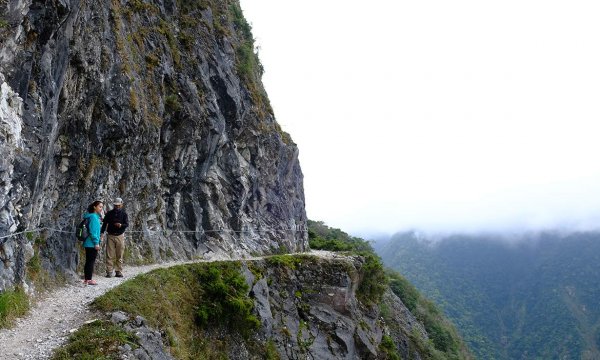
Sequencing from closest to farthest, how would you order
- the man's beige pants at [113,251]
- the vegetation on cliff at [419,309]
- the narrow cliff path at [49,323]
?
the narrow cliff path at [49,323], the man's beige pants at [113,251], the vegetation on cliff at [419,309]

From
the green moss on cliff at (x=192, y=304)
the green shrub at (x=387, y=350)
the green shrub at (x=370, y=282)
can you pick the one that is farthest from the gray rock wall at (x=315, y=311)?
the green moss on cliff at (x=192, y=304)

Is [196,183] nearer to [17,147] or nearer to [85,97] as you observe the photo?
[85,97]

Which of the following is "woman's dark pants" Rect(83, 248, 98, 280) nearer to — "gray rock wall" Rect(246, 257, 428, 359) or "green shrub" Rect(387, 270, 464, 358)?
"gray rock wall" Rect(246, 257, 428, 359)

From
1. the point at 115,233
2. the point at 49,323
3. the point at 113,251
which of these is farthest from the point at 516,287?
the point at 49,323

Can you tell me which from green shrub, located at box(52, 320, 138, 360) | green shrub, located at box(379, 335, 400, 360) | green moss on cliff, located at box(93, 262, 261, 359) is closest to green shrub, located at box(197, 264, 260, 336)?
green moss on cliff, located at box(93, 262, 261, 359)

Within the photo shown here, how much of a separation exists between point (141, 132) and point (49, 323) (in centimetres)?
1019

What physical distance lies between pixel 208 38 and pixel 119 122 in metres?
12.6

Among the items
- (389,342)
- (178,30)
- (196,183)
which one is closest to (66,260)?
(196,183)

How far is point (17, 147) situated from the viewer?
32.4 feet

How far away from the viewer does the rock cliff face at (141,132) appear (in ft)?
33.9

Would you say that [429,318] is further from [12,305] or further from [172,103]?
[12,305]

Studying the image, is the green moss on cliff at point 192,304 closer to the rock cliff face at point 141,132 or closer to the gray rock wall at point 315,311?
the gray rock wall at point 315,311

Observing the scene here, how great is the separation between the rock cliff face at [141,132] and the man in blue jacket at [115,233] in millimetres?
1018

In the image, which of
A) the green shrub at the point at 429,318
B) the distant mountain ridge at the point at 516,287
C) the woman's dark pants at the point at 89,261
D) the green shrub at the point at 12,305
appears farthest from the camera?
the distant mountain ridge at the point at 516,287
